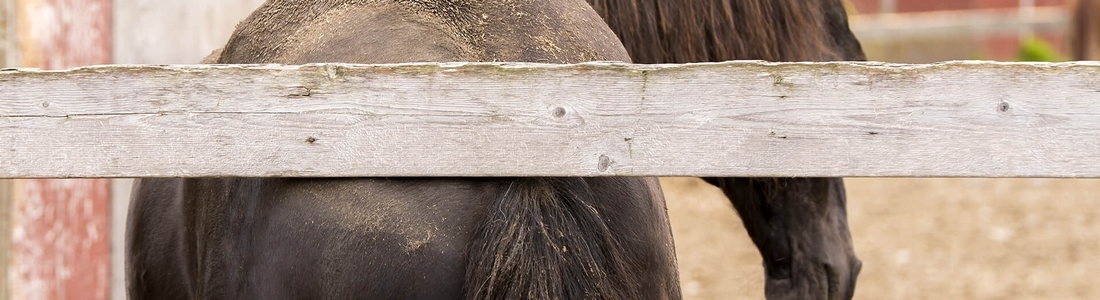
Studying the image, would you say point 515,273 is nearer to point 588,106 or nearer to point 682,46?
point 588,106

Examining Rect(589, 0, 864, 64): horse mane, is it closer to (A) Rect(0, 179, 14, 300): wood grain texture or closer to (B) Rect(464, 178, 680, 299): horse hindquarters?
(B) Rect(464, 178, 680, 299): horse hindquarters

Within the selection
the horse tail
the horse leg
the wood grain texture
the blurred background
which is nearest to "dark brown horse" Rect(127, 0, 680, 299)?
the horse tail

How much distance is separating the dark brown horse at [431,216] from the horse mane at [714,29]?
0.67 metres

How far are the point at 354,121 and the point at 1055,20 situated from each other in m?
15.3

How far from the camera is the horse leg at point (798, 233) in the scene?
2910mm

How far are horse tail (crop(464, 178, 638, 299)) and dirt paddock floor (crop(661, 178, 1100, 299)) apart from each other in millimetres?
3276

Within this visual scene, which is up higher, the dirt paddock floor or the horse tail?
the horse tail

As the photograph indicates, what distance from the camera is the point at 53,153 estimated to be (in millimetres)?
1666

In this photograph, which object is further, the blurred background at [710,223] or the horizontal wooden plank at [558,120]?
the blurred background at [710,223]

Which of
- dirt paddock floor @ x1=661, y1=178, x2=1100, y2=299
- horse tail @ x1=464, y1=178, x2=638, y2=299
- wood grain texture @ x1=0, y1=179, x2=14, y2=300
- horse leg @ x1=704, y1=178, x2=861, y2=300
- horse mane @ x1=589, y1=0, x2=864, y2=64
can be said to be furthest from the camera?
dirt paddock floor @ x1=661, y1=178, x2=1100, y2=299

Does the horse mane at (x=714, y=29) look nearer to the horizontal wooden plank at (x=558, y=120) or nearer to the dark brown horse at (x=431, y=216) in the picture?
the dark brown horse at (x=431, y=216)

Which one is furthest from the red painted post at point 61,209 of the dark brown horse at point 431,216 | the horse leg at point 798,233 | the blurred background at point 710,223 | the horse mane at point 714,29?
the horse leg at point 798,233

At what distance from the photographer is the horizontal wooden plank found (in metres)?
1.58

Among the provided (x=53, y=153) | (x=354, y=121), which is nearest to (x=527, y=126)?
(x=354, y=121)
